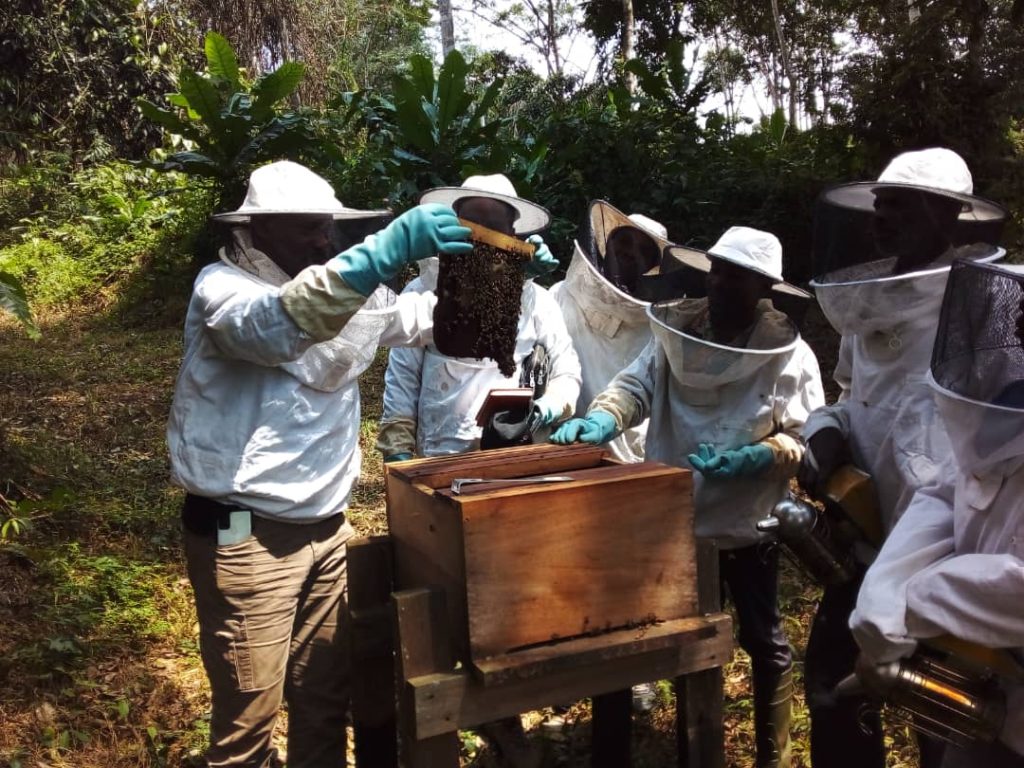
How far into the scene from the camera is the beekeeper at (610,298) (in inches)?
126

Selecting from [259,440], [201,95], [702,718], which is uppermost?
[201,95]

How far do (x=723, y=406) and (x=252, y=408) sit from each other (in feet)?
4.61

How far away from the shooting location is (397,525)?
6.33 feet

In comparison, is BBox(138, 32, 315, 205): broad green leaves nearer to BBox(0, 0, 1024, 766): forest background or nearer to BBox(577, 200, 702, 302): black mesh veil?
BBox(0, 0, 1024, 766): forest background

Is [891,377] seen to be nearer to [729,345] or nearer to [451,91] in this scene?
[729,345]

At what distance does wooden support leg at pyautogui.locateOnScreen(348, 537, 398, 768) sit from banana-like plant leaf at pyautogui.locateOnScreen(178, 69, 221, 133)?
23.7ft

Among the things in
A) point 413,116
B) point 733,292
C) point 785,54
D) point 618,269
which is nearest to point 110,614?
point 618,269

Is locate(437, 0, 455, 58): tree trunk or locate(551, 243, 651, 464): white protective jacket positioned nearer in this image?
locate(551, 243, 651, 464): white protective jacket

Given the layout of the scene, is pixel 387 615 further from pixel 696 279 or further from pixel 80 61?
pixel 80 61

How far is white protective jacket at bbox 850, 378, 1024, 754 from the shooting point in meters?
1.38

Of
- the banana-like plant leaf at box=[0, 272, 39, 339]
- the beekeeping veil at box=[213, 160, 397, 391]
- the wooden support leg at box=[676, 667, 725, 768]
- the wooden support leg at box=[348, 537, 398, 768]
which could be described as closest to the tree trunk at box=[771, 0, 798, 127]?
the banana-like plant leaf at box=[0, 272, 39, 339]

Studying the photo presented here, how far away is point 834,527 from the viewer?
2.25m

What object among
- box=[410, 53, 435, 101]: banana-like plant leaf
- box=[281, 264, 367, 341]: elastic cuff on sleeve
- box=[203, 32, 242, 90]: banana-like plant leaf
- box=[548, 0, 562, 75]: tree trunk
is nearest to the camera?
box=[281, 264, 367, 341]: elastic cuff on sleeve

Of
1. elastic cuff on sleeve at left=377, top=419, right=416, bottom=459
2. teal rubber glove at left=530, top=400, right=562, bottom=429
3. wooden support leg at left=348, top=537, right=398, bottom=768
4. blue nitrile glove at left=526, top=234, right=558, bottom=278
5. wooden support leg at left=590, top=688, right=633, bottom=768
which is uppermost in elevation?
blue nitrile glove at left=526, top=234, right=558, bottom=278
